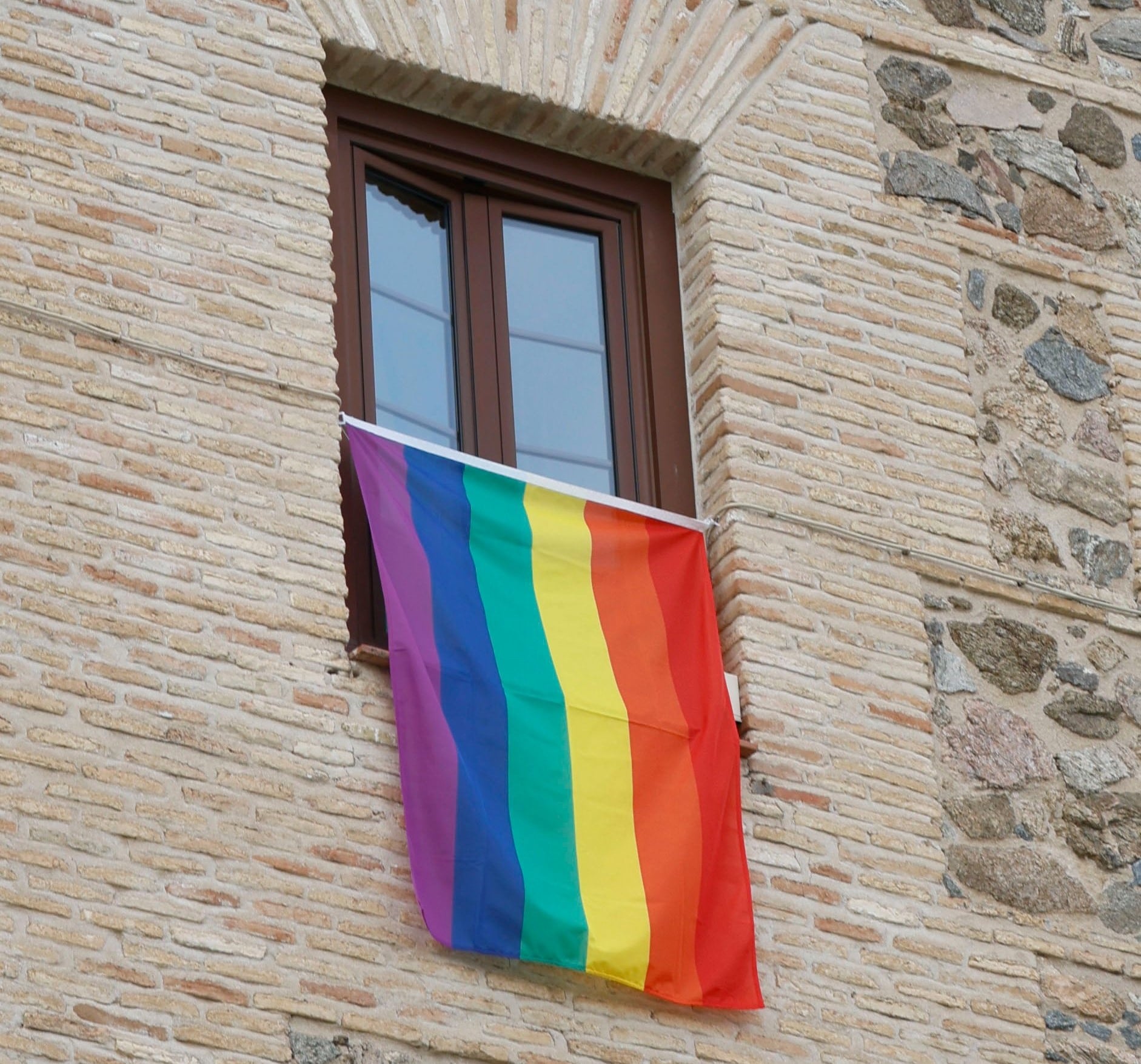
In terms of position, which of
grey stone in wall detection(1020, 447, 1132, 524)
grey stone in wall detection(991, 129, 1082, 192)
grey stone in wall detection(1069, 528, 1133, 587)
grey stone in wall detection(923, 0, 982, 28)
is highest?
grey stone in wall detection(923, 0, 982, 28)

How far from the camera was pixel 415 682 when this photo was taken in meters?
7.30

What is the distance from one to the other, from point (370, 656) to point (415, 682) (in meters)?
0.15

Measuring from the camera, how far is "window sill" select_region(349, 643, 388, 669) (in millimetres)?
7324

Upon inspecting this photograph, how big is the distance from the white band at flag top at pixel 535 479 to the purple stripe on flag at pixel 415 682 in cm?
3

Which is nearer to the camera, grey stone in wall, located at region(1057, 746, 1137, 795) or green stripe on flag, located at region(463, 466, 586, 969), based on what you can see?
green stripe on flag, located at region(463, 466, 586, 969)

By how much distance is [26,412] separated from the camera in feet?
23.7

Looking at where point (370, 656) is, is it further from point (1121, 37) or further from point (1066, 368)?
point (1121, 37)

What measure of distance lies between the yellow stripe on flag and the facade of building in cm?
20

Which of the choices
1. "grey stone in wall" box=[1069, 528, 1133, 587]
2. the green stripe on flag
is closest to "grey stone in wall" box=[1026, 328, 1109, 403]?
"grey stone in wall" box=[1069, 528, 1133, 587]

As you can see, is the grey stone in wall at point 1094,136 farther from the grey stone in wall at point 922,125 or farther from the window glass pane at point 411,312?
the window glass pane at point 411,312

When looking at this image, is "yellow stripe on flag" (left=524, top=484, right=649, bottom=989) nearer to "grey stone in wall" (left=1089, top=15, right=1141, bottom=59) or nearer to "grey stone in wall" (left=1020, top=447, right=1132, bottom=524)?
"grey stone in wall" (left=1020, top=447, right=1132, bottom=524)

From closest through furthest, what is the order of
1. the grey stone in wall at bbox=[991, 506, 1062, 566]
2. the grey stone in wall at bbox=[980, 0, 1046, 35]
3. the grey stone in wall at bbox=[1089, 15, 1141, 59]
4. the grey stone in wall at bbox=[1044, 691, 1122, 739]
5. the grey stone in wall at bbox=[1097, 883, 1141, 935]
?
the grey stone in wall at bbox=[1097, 883, 1141, 935] → the grey stone in wall at bbox=[1044, 691, 1122, 739] → the grey stone in wall at bbox=[991, 506, 1062, 566] → the grey stone in wall at bbox=[980, 0, 1046, 35] → the grey stone in wall at bbox=[1089, 15, 1141, 59]

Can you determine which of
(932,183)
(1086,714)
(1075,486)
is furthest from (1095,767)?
(932,183)

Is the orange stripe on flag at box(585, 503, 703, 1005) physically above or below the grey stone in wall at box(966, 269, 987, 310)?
below
